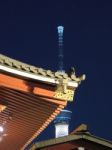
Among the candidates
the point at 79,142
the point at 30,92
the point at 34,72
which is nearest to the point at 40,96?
the point at 30,92

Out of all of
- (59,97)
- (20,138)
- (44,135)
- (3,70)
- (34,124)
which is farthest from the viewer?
(44,135)

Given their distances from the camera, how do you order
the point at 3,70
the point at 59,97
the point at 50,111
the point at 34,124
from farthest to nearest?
the point at 34,124 → the point at 50,111 → the point at 59,97 → the point at 3,70

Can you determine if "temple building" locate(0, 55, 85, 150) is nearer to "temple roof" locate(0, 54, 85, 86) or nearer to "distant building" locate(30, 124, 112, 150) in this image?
"temple roof" locate(0, 54, 85, 86)

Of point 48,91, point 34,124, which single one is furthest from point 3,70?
point 34,124

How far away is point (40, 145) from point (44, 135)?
372 feet

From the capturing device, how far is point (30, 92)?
1041 cm

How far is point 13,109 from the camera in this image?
36.6 feet

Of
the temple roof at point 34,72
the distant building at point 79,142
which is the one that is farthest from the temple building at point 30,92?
the distant building at point 79,142

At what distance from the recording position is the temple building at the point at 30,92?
1016cm

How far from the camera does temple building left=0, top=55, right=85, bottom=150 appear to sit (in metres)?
10.2

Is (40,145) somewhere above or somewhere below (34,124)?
below

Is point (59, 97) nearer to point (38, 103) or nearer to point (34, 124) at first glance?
point (38, 103)

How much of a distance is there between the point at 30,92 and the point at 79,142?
1801 millimetres

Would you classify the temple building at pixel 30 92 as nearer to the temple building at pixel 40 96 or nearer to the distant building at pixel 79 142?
the temple building at pixel 40 96
